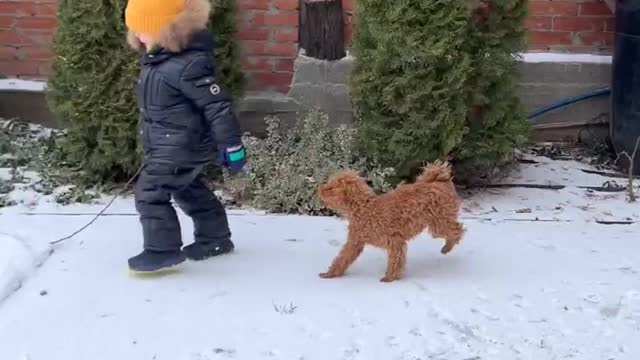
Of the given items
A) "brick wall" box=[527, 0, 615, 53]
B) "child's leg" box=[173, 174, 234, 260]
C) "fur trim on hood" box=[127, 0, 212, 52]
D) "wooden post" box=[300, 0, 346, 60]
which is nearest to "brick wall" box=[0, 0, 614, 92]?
"brick wall" box=[527, 0, 615, 53]

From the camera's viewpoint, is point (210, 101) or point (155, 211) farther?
point (155, 211)

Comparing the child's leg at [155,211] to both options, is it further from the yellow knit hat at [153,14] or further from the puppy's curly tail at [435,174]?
the puppy's curly tail at [435,174]

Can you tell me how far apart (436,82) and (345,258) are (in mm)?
1456

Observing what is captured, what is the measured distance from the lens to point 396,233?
396 cm

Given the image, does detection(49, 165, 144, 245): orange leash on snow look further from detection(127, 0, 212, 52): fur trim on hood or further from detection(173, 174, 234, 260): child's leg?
detection(127, 0, 212, 52): fur trim on hood

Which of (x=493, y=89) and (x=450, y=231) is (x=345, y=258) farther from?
(x=493, y=89)

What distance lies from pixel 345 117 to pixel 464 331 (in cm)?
284

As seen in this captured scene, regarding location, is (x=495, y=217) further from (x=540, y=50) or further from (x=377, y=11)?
(x=540, y=50)

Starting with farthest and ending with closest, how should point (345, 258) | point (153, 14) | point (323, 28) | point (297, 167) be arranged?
point (323, 28) < point (297, 167) < point (345, 258) < point (153, 14)

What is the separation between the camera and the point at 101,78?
5.28m

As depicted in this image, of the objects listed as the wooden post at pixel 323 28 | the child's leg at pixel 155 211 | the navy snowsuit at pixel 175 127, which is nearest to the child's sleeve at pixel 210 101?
the navy snowsuit at pixel 175 127

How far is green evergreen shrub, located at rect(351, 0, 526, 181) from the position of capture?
495cm

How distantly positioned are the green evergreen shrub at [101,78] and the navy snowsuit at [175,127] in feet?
4.22

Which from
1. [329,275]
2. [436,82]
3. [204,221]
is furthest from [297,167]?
[329,275]
